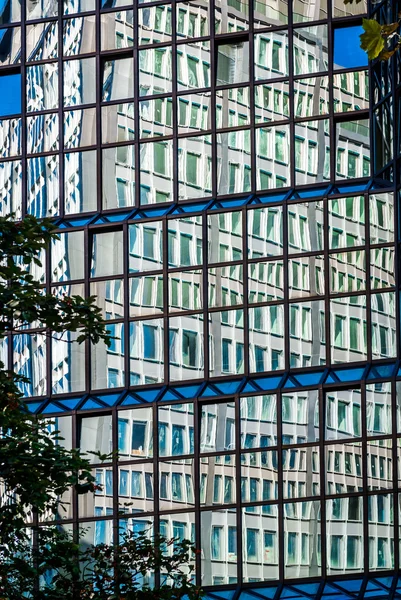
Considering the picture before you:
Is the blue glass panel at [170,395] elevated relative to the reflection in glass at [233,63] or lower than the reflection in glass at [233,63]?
lower

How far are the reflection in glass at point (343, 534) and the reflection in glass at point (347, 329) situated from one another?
10.5 ft

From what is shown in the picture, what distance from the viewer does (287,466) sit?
114 ft

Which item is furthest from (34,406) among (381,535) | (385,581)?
(385,581)

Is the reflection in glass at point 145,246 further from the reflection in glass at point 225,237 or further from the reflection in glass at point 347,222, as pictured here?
the reflection in glass at point 347,222

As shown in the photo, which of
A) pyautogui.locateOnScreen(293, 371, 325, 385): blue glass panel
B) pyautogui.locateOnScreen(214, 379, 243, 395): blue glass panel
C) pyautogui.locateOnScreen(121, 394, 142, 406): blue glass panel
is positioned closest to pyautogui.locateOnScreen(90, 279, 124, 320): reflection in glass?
pyautogui.locateOnScreen(121, 394, 142, 406): blue glass panel

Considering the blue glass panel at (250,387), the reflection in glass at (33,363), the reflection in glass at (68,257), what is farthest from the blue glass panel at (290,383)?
the reflection in glass at (33,363)

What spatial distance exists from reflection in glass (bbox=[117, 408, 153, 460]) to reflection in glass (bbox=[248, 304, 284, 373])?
2654 millimetres

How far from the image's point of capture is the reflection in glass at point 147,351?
3662 centimetres

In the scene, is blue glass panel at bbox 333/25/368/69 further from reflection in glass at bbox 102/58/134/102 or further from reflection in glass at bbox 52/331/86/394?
reflection in glass at bbox 52/331/86/394

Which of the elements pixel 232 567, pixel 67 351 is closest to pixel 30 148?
pixel 67 351

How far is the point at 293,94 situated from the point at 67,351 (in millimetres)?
7704

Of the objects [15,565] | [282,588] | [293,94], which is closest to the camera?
[15,565]

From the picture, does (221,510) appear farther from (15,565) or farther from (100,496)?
(15,565)

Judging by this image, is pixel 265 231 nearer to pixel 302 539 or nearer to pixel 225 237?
pixel 225 237
